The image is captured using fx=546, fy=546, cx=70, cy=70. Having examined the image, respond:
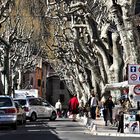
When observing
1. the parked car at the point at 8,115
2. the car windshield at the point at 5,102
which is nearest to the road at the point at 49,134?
the parked car at the point at 8,115

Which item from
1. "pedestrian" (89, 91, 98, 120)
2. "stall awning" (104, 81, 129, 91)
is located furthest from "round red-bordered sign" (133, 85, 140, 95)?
"pedestrian" (89, 91, 98, 120)

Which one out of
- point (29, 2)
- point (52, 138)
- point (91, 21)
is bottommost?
point (52, 138)

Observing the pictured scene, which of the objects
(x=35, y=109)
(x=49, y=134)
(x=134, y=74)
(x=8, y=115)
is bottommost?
(x=49, y=134)

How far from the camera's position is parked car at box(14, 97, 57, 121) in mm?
37794

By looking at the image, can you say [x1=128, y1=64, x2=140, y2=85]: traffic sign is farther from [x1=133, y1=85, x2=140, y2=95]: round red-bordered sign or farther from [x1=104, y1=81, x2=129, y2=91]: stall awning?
[x1=104, y1=81, x2=129, y2=91]: stall awning

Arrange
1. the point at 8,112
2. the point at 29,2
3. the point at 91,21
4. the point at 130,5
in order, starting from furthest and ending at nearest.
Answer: the point at 29,2 → the point at 91,21 → the point at 8,112 → the point at 130,5

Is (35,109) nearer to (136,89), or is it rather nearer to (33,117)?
(33,117)

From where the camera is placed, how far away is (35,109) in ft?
125

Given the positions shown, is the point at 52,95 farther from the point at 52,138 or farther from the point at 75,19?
the point at 52,138

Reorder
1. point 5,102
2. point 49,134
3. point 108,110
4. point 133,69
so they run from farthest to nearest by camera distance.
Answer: point 108,110 < point 5,102 < point 49,134 < point 133,69

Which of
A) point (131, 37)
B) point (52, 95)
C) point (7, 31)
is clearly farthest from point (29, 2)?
point (52, 95)

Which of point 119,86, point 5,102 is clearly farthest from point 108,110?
point 5,102

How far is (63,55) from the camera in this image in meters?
56.2

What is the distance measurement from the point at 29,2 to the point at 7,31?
11.3 ft
